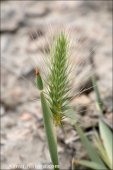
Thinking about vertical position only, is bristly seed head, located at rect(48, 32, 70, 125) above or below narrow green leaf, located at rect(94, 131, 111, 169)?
above

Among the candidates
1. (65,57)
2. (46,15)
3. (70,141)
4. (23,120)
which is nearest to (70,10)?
(46,15)

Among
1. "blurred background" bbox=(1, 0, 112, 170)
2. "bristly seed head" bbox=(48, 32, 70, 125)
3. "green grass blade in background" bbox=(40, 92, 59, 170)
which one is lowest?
"blurred background" bbox=(1, 0, 112, 170)

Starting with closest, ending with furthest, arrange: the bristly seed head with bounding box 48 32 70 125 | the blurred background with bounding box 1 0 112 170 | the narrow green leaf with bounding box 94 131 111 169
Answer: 1. the bristly seed head with bounding box 48 32 70 125
2. the narrow green leaf with bounding box 94 131 111 169
3. the blurred background with bounding box 1 0 112 170

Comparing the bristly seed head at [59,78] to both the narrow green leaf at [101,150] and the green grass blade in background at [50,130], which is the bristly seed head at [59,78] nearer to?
the green grass blade in background at [50,130]

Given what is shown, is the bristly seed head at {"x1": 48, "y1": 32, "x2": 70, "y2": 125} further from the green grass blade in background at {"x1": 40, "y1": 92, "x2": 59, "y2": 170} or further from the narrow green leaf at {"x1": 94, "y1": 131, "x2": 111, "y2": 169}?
the narrow green leaf at {"x1": 94, "y1": 131, "x2": 111, "y2": 169}

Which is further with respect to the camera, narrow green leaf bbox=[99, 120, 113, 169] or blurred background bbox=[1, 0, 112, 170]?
blurred background bbox=[1, 0, 112, 170]

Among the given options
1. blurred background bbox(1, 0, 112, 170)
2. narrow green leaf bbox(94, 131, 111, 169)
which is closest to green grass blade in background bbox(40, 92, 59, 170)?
blurred background bbox(1, 0, 112, 170)

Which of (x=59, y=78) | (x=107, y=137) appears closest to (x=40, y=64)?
(x=107, y=137)

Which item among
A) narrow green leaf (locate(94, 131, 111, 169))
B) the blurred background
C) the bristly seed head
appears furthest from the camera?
the blurred background
